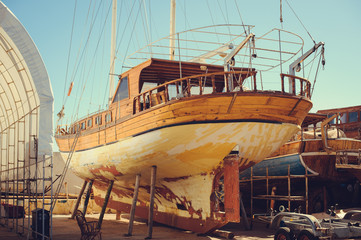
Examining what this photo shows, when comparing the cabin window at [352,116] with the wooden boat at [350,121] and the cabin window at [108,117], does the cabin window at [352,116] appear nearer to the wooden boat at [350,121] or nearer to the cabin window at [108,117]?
the wooden boat at [350,121]

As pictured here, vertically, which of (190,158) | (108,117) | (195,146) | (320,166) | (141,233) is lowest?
(141,233)

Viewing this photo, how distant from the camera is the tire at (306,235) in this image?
31.9ft

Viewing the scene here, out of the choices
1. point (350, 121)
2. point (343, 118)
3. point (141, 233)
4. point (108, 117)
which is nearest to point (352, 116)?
point (350, 121)

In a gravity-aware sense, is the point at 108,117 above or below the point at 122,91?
below

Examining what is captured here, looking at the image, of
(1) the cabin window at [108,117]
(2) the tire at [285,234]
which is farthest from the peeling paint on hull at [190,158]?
(2) the tire at [285,234]

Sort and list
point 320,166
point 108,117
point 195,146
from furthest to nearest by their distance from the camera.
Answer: point 320,166
point 108,117
point 195,146

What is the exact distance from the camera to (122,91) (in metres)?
14.3

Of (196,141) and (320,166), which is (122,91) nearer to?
(196,141)

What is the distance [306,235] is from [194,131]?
13.1ft

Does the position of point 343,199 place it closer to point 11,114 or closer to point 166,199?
point 166,199

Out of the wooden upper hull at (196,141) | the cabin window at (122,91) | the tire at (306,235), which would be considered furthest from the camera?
the cabin window at (122,91)

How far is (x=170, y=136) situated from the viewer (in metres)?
11.3

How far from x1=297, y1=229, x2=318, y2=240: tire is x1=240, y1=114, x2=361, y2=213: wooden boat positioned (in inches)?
221

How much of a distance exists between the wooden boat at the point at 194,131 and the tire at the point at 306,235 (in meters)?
1.91
